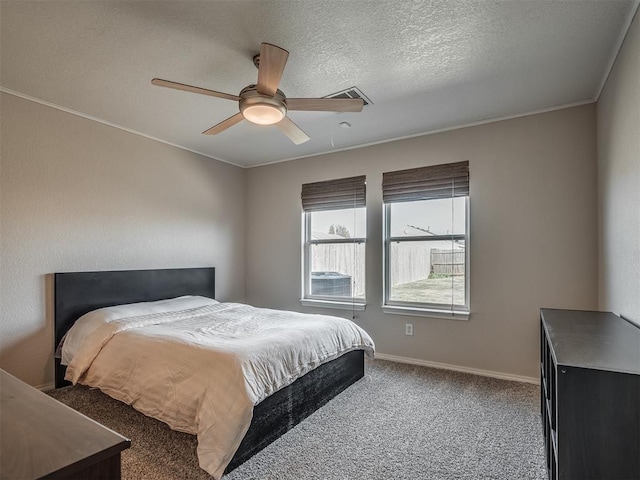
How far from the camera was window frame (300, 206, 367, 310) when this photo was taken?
421 centimetres

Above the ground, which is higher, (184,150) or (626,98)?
(184,150)

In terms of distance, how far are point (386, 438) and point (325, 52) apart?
102 inches

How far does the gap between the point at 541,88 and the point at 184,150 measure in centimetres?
378

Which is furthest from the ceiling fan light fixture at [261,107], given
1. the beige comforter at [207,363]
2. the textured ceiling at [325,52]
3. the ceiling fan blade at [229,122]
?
the beige comforter at [207,363]

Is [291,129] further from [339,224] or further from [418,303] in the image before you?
[418,303]

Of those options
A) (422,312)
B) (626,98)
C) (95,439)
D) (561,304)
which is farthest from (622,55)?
(95,439)

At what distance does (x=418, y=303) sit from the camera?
151 inches

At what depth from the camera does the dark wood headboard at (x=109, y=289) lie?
10.0 ft

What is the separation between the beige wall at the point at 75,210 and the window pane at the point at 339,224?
141 cm

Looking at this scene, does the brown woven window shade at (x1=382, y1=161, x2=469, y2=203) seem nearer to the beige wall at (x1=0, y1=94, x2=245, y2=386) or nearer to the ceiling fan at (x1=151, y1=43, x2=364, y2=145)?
the ceiling fan at (x1=151, y1=43, x2=364, y2=145)

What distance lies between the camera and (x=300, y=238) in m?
4.66

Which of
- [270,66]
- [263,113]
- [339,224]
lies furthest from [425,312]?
[270,66]

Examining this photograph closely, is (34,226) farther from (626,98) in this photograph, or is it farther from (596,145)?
(596,145)

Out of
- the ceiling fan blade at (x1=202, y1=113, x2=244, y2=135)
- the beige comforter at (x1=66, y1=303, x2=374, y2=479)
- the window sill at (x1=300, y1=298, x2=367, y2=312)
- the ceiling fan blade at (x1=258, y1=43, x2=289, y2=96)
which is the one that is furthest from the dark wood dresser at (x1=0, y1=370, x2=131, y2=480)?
the window sill at (x1=300, y1=298, x2=367, y2=312)
